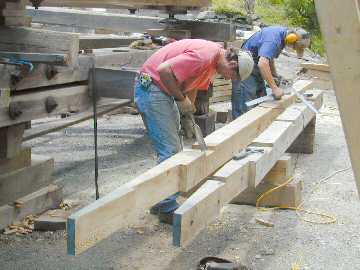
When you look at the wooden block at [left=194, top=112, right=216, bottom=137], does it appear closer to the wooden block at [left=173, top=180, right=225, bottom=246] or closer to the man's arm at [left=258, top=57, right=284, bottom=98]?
the man's arm at [left=258, top=57, right=284, bottom=98]

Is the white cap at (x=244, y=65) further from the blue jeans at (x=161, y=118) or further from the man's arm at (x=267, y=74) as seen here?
the man's arm at (x=267, y=74)

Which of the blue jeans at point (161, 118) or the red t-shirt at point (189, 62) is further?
the blue jeans at point (161, 118)

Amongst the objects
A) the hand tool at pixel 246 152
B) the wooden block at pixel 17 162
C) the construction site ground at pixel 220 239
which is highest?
the hand tool at pixel 246 152

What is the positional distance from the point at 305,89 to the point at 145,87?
4596 mm

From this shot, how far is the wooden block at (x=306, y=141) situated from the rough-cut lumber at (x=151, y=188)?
2879mm

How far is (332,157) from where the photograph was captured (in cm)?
907

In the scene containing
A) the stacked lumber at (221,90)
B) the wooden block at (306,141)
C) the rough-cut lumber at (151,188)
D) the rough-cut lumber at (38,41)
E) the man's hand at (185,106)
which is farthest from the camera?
the stacked lumber at (221,90)

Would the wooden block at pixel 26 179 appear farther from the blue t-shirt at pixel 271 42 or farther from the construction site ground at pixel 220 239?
the blue t-shirt at pixel 271 42

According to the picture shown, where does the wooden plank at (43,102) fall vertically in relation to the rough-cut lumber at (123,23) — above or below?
below

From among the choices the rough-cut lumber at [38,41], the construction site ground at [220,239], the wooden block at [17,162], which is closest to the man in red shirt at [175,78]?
the construction site ground at [220,239]

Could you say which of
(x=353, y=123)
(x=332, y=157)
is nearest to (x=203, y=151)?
(x=353, y=123)

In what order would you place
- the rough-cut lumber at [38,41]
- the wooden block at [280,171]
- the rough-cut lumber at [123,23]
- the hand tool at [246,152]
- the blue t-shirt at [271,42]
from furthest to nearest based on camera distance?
the rough-cut lumber at [123,23] → the blue t-shirt at [271,42] → the wooden block at [280,171] → the hand tool at [246,152] → the rough-cut lumber at [38,41]

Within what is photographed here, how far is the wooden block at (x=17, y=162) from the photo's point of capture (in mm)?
5691

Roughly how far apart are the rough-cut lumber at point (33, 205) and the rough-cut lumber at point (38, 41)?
162cm
